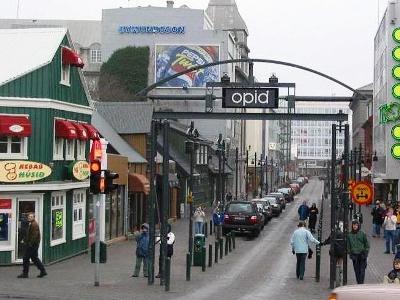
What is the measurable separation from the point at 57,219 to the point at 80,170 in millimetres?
2069

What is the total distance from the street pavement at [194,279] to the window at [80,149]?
3.66m

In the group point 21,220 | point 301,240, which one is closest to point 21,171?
point 21,220

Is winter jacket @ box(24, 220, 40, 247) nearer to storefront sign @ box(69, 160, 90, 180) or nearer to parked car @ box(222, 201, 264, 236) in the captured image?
storefront sign @ box(69, 160, 90, 180)

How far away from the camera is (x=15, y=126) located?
25.2 m

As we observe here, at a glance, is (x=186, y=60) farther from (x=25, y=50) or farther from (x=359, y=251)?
(x=359, y=251)

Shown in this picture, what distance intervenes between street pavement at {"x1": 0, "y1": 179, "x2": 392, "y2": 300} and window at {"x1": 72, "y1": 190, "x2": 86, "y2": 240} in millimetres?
→ 950

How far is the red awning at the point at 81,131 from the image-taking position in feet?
Result: 93.1

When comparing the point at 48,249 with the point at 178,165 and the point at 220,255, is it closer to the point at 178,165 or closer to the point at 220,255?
the point at 220,255

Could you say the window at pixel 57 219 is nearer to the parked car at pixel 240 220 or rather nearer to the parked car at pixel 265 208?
the parked car at pixel 240 220

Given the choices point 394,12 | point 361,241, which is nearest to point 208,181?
point 394,12

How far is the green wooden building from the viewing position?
2559 centimetres

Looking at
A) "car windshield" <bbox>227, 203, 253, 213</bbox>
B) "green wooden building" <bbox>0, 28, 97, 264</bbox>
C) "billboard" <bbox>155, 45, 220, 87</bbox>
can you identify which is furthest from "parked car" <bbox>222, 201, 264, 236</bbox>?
"billboard" <bbox>155, 45, 220, 87</bbox>

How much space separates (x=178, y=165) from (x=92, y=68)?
54005 millimetres

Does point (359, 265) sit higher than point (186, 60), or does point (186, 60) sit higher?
point (186, 60)
